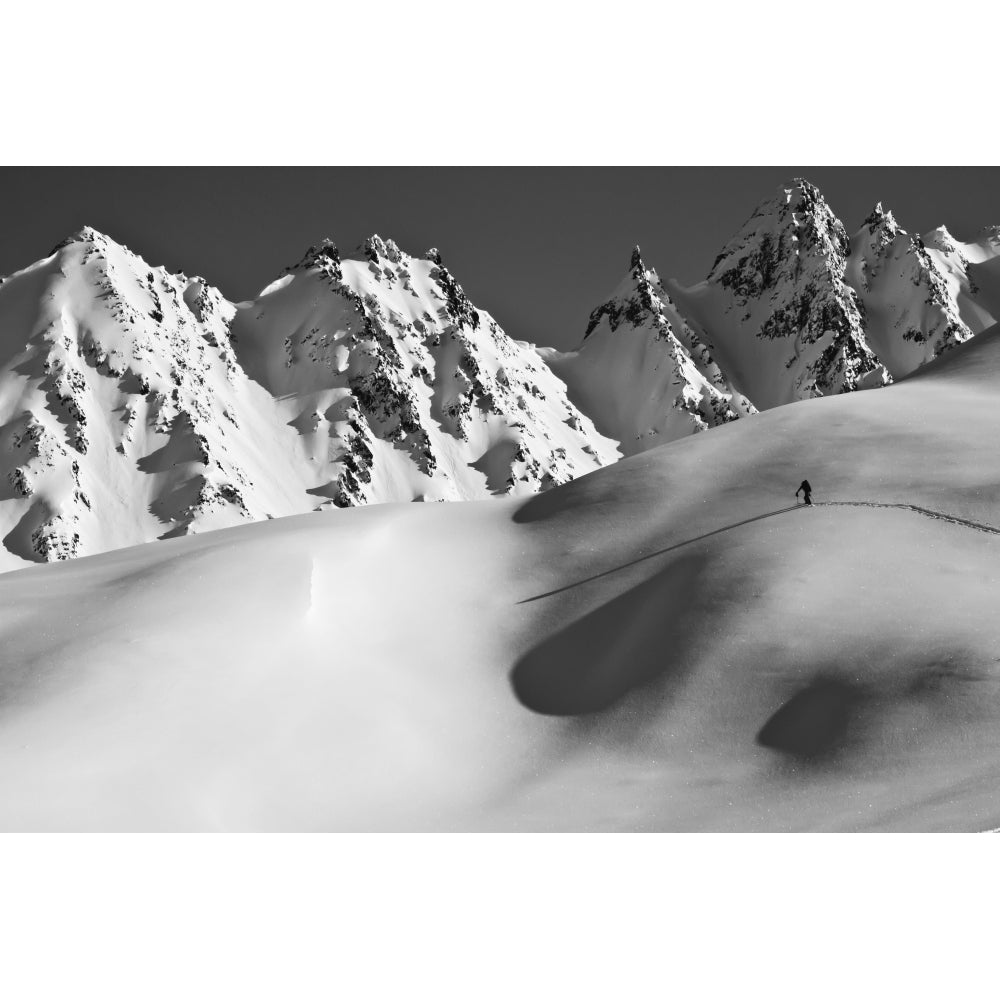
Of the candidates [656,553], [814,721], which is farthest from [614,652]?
[814,721]

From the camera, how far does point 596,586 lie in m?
31.2

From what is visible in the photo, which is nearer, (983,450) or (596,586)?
(596,586)

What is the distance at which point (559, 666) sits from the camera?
27672 millimetres

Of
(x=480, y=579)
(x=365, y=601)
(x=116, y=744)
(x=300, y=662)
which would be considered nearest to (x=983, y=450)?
(x=480, y=579)

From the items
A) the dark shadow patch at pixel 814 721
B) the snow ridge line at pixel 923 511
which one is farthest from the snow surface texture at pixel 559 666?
the snow ridge line at pixel 923 511

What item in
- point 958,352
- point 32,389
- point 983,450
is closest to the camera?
point 983,450

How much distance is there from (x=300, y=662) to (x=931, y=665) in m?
15.0

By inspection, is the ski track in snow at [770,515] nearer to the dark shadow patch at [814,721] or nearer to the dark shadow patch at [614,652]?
the dark shadow patch at [614,652]

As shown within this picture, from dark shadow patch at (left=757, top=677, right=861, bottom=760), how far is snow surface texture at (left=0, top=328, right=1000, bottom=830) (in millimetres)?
66

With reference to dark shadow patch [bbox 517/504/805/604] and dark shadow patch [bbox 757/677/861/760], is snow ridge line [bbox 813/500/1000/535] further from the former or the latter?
dark shadow patch [bbox 757/677/861/760]

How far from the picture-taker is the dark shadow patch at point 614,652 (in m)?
26.0

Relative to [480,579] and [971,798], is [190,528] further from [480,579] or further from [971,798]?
[971,798]

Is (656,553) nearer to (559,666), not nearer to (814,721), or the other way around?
(559,666)

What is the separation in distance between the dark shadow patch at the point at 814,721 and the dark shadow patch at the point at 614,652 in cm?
324
